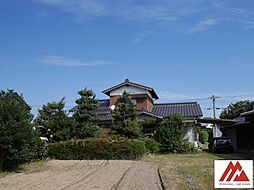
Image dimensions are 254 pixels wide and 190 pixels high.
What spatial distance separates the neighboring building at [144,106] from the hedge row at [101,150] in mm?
11029

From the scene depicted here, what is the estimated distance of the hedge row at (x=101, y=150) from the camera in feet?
82.1

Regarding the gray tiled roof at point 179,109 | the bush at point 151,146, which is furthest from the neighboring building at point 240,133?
the bush at point 151,146

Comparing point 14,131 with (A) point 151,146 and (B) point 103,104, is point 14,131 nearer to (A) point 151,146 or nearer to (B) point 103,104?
(A) point 151,146

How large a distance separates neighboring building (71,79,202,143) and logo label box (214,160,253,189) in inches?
1199

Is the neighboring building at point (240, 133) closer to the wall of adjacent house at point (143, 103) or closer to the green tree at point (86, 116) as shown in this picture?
the wall of adjacent house at point (143, 103)

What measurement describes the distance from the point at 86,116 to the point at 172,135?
6673mm

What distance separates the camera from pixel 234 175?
531cm

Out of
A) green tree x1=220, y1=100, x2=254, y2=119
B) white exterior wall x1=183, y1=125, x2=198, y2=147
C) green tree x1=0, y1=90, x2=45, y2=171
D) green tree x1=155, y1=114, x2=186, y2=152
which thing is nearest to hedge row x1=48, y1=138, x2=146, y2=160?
green tree x1=155, y1=114, x2=186, y2=152

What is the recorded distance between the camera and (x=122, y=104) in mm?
30781

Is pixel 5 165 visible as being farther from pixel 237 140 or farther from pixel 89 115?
pixel 237 140

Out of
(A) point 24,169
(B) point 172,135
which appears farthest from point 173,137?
(A) point 24,169

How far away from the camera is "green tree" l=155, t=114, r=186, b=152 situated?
30438 mm

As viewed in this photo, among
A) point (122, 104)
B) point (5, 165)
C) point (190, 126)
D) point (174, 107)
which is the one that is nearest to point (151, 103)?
point (174, 107)

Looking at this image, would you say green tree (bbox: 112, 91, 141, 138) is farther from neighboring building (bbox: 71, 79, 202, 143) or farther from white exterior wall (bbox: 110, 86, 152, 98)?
white exterior wall (bbox: 110, 86, 152, 98)
